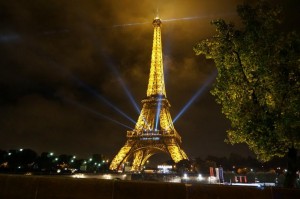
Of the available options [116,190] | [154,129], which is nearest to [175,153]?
[154,129]

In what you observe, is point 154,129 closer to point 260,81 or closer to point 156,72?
point 156,72

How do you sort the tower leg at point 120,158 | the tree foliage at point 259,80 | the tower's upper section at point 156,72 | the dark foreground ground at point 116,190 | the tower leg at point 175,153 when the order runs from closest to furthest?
1. the dark foreground ground at point 116,190
2. the tree foliage at point 259,80
3. the tower leg at point 175,153
4. the tower leg at point 120,158
5. the tower's upper section at point 156,72

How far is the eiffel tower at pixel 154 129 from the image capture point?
6341cm

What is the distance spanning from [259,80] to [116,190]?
8.55m

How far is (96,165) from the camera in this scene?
94.8 m

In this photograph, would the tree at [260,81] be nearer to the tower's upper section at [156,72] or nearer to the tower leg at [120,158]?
the tower leg at [120,158]

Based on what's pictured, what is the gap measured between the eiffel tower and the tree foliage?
158ft

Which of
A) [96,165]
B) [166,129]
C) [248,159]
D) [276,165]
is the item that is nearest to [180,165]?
[166,129]

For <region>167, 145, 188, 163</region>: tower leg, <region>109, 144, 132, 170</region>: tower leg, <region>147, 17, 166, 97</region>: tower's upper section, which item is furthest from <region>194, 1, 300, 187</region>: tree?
<region>147, 17, 166, 97</region>: tower's upper section

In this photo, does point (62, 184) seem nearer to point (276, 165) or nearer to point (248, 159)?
point (276, 165)

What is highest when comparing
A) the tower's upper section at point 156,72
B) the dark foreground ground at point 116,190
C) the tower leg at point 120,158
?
the tower's upper section at point 156,72

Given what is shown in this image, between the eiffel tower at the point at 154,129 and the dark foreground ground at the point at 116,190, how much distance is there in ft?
171

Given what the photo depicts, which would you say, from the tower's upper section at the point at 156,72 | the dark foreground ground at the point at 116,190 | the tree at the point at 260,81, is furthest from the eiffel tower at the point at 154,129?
the dark foreground ground at the point at 116,190

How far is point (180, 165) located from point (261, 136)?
49.1m
